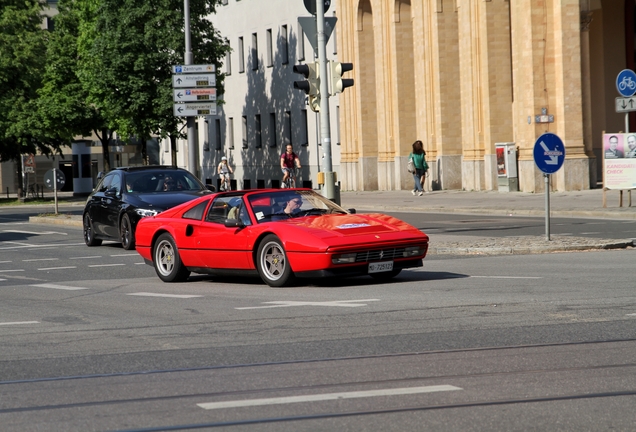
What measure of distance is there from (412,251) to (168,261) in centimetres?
370

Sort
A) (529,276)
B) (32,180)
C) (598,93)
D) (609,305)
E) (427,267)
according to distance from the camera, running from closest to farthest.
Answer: (609,305) < (529,276) < (427,267) < (598,93) < (32,180)

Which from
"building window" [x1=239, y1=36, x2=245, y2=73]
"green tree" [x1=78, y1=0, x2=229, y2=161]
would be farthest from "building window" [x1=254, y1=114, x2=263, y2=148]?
"green tree" [x1=78, y1=0, x2=229, y2=161]

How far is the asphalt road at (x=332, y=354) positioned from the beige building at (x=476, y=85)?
22727 millimetres

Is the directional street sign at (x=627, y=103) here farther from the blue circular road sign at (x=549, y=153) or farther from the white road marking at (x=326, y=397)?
the white road marking at (x=326, y=397)

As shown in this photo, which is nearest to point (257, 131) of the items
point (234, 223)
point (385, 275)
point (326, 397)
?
point (234, 223)

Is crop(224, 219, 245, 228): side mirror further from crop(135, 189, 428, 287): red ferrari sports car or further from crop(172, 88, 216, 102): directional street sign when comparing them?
crop(172, 88, 216, 102): directional street sign

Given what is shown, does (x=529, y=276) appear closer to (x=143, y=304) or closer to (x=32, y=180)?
(x=143, y=304)

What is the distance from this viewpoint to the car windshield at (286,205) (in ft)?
48.8

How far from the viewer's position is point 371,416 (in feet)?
21.1

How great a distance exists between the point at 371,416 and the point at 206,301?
267 inches

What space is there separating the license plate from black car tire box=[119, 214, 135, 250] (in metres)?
9.94

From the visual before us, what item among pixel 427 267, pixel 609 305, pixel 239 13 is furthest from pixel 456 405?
pixel 239 13

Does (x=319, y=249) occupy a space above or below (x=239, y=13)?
below

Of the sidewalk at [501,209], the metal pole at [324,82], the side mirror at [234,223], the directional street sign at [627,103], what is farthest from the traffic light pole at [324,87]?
the directional street sign at [627,103]
